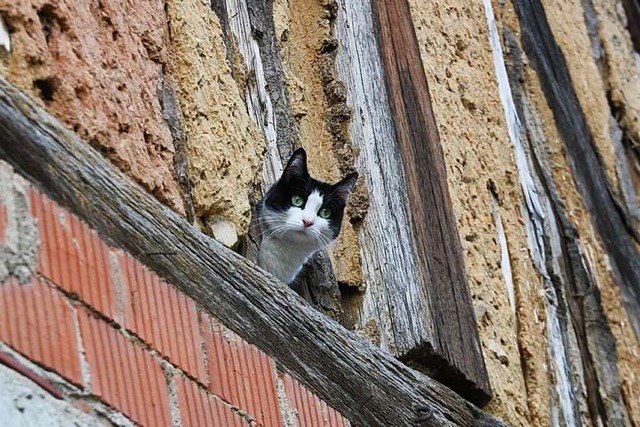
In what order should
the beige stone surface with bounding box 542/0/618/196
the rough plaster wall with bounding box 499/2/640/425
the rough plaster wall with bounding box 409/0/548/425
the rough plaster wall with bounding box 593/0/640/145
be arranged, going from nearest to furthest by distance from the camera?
the rough plaster wall with bounding box 409/0/548/425, the rough plaster wall with bounding box 499/2/640/425, the beige stone surface with bounding box 542/0/618/196, the rough plaster wall with bounding box 593/0/640/145

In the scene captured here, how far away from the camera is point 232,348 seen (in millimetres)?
2529

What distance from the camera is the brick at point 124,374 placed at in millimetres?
2078

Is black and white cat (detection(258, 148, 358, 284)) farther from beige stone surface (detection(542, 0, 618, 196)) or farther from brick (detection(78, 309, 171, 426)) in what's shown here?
beige stone surface (detection(542, 0, 618, 196))

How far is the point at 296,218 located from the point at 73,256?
2026mm

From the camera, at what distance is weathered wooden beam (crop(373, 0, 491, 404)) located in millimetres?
3566

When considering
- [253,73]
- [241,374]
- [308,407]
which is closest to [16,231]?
[241,374]

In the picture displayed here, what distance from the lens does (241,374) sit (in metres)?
2.51

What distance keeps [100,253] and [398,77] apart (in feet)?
6.30

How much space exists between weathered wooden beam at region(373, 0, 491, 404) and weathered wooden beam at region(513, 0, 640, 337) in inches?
60.1

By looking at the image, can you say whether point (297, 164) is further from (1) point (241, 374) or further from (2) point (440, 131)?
(1) point (241, 374)

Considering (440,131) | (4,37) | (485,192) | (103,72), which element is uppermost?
(4,37)

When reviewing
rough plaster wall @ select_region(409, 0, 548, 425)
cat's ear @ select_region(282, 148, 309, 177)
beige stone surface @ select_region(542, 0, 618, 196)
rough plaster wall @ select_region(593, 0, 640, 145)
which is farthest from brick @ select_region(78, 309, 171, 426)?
rough plaster wall @ select_region(593, 0, 640, 145)

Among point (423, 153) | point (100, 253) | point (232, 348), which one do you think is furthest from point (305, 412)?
point (423, 153)

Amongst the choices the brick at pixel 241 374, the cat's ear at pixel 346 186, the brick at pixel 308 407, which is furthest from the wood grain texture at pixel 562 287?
the brick at pixel 241 374
